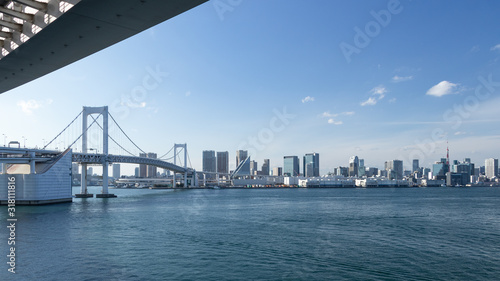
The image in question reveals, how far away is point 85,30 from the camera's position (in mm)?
4141

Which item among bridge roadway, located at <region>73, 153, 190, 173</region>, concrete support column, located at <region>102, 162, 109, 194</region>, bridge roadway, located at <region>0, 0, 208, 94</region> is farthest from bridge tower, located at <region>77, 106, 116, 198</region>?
bridge roadway, located at <region>0, 0, 208, 94</region>

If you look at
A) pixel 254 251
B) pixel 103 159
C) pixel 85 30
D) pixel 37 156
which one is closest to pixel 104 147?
pixel 103 159

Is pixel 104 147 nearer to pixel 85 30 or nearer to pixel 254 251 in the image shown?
pixel 254 251

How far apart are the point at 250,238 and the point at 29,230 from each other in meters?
13.5

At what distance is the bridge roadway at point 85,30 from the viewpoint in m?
3.63

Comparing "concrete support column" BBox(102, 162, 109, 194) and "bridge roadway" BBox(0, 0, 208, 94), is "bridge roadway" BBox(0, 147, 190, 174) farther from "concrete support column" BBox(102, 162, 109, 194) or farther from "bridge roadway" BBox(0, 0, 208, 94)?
"bridge roadway" BBox(0, 0, 208, 94)

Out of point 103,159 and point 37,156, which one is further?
point 103,159

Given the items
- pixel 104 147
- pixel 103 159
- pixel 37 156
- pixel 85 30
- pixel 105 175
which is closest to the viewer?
pixel 85 30

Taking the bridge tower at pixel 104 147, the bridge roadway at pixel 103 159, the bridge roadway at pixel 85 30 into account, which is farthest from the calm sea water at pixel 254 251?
the bridge tower at pixel 104 147

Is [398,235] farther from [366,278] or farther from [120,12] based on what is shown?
[120,12]

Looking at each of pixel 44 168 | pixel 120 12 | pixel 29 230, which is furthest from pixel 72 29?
pixel 44 168

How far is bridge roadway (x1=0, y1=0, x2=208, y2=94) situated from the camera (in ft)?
11.9

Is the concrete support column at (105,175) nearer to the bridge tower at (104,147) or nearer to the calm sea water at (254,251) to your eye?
the bridge tower at (104,147)

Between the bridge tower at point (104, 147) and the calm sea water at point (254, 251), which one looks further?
the bridge tower at point (104, 147)
